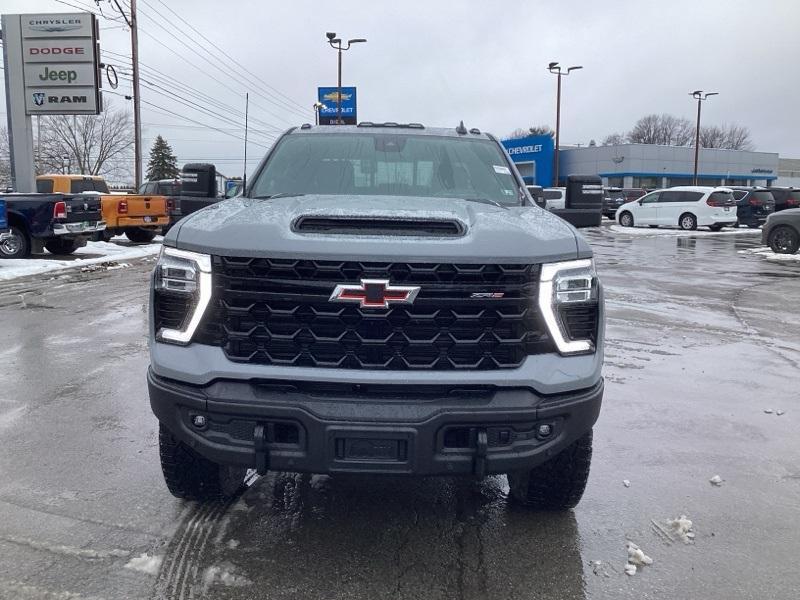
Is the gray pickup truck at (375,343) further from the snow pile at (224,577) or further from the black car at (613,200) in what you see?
the black car at (613,200)

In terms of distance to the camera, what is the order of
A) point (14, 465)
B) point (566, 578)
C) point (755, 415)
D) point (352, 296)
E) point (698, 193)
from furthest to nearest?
point (698, 193), point (755, 415), point (14, 465), point (566, 578), point (352, 296)

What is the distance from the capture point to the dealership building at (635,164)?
5819 centimetres

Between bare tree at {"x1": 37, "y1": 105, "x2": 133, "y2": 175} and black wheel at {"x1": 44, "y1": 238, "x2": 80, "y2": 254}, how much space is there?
5885cm

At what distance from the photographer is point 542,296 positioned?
2.86m

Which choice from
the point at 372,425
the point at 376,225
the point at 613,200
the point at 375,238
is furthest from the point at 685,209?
the point at 372,425

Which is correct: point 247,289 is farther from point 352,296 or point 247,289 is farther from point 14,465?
point 14,465

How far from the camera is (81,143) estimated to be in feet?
236

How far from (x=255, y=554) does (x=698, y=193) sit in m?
29.1

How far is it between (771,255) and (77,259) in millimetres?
16329

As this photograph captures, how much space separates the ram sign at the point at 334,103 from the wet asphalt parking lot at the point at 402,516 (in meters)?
46.9

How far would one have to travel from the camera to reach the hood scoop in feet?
9.71

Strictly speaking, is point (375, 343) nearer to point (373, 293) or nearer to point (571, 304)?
point (373, 293)

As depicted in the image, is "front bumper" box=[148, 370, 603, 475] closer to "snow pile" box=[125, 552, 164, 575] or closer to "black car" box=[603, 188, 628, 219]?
"snow pile" box=[125, 552, 164, 575]

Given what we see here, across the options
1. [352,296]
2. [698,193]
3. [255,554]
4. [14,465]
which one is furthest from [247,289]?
[698,193]
